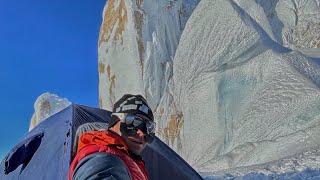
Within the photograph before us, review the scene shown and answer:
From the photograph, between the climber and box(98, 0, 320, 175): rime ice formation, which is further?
box(98, 0, 320, 175): rime ice formation

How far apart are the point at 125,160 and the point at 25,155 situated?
6.07ft

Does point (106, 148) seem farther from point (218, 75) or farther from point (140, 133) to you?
point (218, 75)

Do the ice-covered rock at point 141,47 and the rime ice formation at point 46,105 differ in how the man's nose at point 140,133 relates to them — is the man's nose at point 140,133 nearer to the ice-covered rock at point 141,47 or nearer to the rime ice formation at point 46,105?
the ice-covered rock at point 141,47

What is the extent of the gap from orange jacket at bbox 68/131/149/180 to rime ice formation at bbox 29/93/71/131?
63.6 feet

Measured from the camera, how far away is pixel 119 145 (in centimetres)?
166

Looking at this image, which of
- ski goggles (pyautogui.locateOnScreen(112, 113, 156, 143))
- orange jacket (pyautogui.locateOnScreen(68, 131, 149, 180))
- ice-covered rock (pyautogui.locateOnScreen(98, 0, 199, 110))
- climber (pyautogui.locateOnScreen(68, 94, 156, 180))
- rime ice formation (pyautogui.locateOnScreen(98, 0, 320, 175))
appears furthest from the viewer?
ice-covered rock (pyautogui.locateOnScreen(98, 0, 199, 110))

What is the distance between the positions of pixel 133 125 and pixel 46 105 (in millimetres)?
20100

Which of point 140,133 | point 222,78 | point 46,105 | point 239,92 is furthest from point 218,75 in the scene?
point 46,105

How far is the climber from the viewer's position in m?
1.46

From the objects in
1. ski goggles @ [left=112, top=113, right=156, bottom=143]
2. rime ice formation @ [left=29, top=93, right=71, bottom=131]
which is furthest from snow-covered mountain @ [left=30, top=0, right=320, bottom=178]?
ski goggles @ [left=112, top=113, right=156, bottom=143]

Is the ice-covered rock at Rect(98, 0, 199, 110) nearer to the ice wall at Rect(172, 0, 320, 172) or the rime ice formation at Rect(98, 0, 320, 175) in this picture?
the rime ice formation at Rect(98, 0, 320, 175)

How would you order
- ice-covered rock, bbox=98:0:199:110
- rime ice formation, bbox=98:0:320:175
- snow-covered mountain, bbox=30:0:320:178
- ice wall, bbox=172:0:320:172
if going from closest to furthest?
snow-covered mountain, bbox=30:0:320:178 < ice wall, bbox=172:0:320:172 < rime ice formation, bbox=98:0:320:175 < ice-covered rock, bbox=98:0:199:110

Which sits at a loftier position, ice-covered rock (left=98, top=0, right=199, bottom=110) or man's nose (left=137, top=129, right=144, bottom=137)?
ice-covered rock (left=98, top=0, right=199, bottom=110)

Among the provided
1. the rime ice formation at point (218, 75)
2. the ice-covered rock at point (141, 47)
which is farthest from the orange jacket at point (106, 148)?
the ice-covered rock at point (141, 47)
